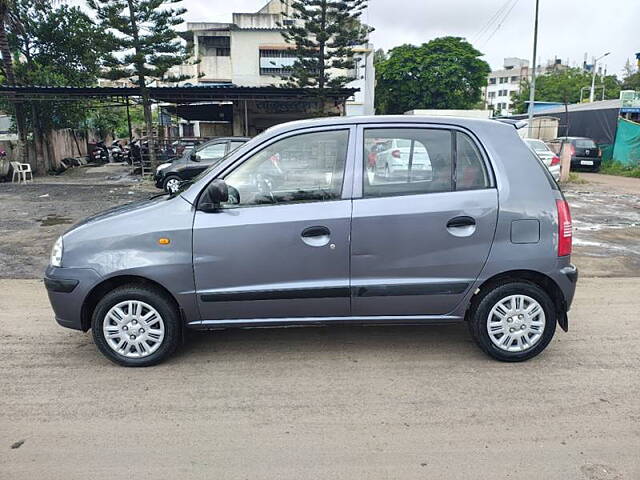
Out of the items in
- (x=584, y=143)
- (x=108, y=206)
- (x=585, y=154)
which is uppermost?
(x=584, y=143)

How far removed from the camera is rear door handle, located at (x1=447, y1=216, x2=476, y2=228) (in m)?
3.83

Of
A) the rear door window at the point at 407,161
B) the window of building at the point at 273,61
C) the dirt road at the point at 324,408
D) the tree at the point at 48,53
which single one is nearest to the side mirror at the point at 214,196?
the rear door window at the point at 407,161

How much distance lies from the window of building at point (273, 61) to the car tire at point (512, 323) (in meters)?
34.7

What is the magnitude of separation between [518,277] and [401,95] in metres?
47.4

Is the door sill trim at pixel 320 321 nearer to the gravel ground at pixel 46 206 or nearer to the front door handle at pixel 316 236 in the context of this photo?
the front door handle at pixel 316 236

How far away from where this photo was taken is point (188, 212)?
3.83m

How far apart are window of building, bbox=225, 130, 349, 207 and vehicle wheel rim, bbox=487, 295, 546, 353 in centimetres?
152

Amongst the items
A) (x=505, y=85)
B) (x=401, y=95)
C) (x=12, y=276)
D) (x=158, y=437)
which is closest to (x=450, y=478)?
(x=158, y=437)

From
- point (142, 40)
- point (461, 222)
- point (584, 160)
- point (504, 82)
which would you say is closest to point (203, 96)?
point (142, 40)

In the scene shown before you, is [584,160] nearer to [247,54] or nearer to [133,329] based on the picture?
[133,329]

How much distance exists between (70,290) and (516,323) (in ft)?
A: 11.0

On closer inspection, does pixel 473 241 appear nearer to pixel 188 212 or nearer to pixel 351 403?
pixel 351 403

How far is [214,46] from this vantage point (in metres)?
37.6

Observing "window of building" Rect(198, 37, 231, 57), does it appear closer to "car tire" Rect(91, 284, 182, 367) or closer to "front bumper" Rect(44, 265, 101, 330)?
"front bumper" Rect(44, 265, 101, 330)
